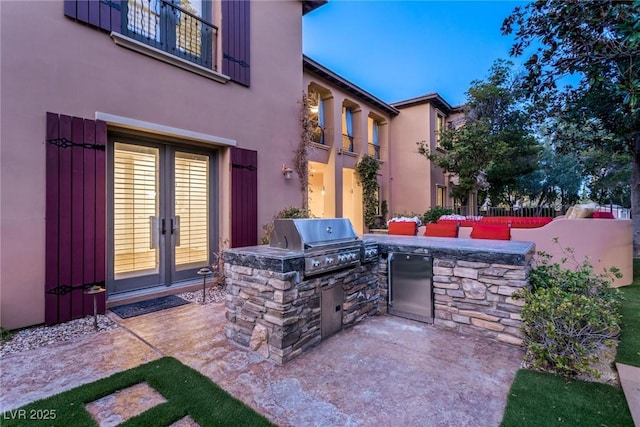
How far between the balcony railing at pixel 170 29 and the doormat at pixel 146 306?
163 inches

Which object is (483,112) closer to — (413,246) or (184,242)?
(413,246)

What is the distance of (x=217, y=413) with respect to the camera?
2.20 meters

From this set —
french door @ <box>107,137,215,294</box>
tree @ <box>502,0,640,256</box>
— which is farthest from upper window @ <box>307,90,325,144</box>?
tree @ <box>502,0,640,256</box>

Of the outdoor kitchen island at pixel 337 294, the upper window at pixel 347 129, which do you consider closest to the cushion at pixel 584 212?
the outdoor kitchen island at pixel 337 294

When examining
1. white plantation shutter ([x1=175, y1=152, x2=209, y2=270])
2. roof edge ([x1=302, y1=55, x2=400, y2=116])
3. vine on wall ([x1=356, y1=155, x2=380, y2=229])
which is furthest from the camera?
vine on wall ([x1=356, y1=155, x2=380, y2=229])

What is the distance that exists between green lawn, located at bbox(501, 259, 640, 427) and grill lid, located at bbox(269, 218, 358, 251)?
2.10 meters

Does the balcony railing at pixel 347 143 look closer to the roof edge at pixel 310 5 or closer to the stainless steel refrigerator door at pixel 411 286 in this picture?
the roof edge at pixel 310 5

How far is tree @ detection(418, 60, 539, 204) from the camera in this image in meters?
11.3

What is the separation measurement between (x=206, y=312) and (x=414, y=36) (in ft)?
91.2

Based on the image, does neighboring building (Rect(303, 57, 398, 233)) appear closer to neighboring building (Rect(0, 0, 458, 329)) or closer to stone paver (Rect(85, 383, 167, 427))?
neighboring building (Rect(0, 0, 458, 329))

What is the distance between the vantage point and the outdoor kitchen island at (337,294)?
299cm

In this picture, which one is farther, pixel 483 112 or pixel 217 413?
pixel 483 112

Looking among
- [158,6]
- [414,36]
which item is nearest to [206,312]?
[158,6]

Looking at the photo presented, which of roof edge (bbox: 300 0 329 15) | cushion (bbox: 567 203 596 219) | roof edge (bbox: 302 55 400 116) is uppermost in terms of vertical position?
roof edge (bbox: 300 0 329 15)
